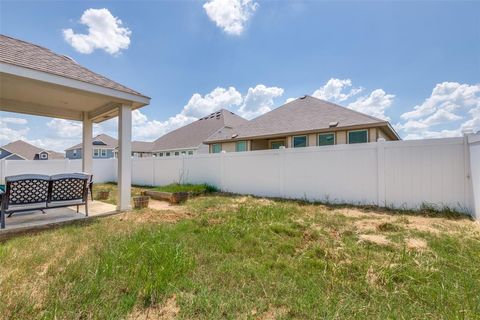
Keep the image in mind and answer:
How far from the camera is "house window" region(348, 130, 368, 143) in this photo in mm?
11258

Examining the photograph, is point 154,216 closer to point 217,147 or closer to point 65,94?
point 65,94

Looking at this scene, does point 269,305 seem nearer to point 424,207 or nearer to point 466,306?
point 466,306

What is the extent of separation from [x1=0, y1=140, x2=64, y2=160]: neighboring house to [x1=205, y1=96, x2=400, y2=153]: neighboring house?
37.1m

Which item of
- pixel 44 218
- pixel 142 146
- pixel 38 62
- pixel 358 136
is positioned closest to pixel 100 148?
pixel 142 146

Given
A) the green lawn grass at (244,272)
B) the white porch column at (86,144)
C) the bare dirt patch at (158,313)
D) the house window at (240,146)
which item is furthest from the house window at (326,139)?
the bare dirt patch at (158,313)

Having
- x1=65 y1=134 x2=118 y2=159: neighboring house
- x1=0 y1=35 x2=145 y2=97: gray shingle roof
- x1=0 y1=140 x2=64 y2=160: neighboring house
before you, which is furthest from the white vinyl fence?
x1=0 y1=140 x2=64 y2=160: neighboring house

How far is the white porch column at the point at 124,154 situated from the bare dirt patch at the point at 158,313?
4.68 m

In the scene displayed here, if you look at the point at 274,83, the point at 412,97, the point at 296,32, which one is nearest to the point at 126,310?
the point at 296,32

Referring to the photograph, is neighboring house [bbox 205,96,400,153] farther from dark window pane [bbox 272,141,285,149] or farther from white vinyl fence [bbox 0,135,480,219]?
white vinyl fence [bbox 0,135,480,219]

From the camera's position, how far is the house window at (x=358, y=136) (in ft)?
36.9

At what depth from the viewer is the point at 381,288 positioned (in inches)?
90.8

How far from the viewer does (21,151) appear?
3694 cm

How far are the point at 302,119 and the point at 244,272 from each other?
12.4 metres

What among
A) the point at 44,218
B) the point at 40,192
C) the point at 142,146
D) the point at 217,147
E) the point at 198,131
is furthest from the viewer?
the point at 142,146
